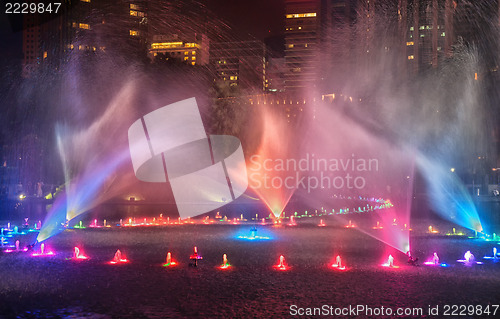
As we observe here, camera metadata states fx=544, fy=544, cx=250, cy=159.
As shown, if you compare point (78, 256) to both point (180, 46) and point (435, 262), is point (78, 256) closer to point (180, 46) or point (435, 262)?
point (435, 262)

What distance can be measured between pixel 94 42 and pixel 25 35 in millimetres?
107125

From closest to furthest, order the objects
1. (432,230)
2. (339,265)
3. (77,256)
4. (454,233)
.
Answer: (339,265) < (77,256) < (454,233) < (432,230)

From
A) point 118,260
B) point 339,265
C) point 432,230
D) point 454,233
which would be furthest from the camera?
point 432,230

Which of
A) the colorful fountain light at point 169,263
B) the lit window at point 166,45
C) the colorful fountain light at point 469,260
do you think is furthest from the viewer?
the lit window at point 166,45

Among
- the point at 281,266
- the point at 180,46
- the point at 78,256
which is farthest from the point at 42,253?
the point at 180,46

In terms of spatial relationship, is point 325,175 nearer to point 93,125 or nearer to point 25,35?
point 93,125

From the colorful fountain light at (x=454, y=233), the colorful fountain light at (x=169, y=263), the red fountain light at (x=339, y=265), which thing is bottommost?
the colorful fountain light at (x=454, y=233)

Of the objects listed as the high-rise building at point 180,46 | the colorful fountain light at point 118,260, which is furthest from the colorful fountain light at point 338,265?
the high-rise building at point 180,46

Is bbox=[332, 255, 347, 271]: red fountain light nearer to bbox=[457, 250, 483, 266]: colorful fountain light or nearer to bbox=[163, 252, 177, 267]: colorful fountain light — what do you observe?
bbox=[457, 250, 483, 266]: colorful fountain light

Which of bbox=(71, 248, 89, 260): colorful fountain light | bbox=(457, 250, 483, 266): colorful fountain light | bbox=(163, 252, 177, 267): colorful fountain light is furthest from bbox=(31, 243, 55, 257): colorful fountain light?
bbox=(457, 250, 483, 266): colorful fountain light

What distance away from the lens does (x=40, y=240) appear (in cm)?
2283

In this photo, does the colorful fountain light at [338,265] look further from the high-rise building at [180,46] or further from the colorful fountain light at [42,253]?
the high-rise building at [180,46]

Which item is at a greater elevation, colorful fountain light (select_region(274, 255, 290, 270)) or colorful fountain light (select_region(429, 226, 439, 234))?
colorful fountain light (select_region(274, 255, 290, 270))

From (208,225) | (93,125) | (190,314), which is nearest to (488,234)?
(208,225)
